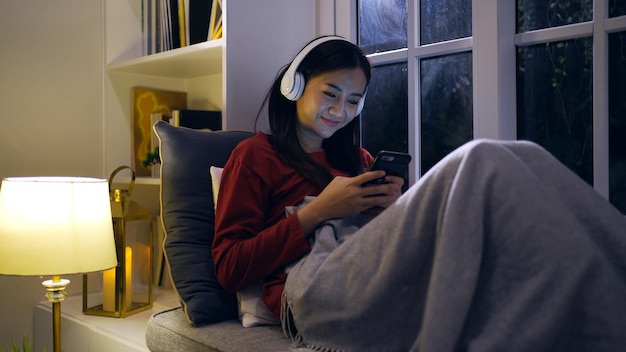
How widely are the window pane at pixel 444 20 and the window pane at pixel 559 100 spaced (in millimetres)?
194

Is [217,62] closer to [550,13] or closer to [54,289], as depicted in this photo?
[54,289]

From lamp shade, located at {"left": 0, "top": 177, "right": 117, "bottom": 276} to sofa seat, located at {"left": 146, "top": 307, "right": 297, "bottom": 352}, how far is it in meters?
0.27

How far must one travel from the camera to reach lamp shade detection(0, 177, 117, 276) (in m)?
1.37

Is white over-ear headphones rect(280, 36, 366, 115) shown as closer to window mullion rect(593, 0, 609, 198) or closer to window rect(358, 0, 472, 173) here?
window rect(358, 0, 472, 173)

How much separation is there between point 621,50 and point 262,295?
1.00m

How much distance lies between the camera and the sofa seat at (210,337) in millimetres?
1086

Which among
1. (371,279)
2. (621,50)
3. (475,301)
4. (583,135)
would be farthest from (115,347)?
(621,50)

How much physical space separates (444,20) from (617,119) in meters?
0.56

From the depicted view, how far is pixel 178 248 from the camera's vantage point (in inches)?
52.7

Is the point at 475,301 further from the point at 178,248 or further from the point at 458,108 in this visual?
the point at 458,108

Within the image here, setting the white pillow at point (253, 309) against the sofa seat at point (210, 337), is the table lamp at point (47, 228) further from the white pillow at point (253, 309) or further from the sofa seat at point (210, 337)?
the white pillow at point (253, 309)

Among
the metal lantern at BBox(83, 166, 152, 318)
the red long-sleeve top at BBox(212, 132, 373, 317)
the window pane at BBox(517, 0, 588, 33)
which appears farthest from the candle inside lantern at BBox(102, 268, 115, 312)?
the window pane at BBox(517, 0, 588, 33)

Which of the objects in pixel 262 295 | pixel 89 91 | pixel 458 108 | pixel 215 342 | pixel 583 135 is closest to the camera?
pixel 215 342

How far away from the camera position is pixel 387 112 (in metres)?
1.87
